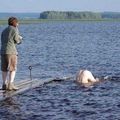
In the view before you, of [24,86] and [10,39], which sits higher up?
[10,39]

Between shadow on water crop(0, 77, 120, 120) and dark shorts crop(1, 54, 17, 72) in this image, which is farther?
dark shorts crop(1, 54, 17, 72)

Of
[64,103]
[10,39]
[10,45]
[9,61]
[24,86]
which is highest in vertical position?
[10,39]

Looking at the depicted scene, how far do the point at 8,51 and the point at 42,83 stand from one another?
4.01m

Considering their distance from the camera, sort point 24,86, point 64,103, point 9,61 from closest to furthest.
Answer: point 64,103
point 9,61
point 24,86

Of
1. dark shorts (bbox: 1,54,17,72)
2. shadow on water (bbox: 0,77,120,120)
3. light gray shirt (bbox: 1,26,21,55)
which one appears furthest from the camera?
dark shorts (bbox: 1,54,17,72)

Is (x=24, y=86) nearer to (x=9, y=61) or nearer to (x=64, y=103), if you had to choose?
(x=9, y=61)

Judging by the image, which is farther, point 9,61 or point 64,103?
point 9,61

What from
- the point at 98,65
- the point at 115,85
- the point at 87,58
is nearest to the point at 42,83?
the point at 115,85

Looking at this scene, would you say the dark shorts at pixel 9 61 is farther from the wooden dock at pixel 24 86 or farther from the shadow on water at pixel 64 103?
the shadow on water at pixel 64 103

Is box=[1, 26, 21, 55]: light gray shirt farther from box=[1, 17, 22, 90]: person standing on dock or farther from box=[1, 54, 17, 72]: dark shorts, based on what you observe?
box=[1, 54, 17, 72]: dark shorts

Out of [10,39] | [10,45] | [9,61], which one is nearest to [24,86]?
[9,61]

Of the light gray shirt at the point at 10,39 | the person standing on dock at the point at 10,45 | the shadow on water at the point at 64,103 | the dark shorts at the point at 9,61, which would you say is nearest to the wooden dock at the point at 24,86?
the shadow on water at the point at 64,103

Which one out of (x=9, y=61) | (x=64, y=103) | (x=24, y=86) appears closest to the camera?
(x=64, y=103)

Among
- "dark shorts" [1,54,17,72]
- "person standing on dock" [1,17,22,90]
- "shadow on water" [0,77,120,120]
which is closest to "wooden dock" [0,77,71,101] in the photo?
"shadow on water" [0,77,120,120]
